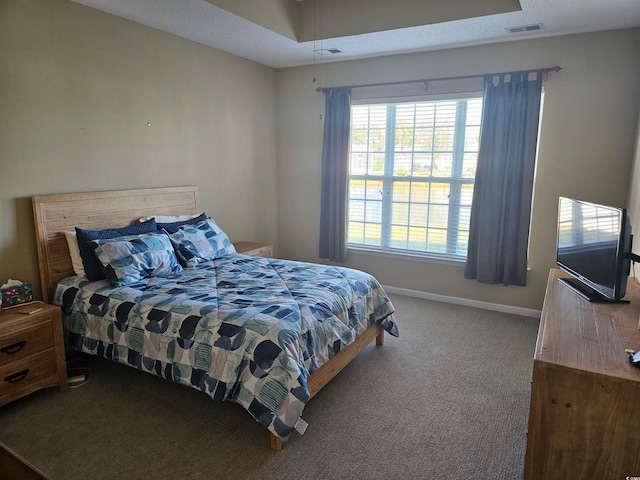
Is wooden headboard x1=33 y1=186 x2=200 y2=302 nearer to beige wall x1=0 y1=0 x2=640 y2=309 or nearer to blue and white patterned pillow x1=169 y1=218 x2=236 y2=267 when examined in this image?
beige wall x1=0 y1=0 x2=640 y2=309

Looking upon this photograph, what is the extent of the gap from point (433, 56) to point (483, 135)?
93 centimetres

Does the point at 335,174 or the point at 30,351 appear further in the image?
the point at 335,174

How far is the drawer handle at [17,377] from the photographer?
2.36 meters

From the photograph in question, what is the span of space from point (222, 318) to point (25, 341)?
1145mm

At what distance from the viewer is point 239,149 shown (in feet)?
15.2

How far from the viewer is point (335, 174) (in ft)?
15.6

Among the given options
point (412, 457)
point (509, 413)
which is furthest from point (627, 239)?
point (412, 457)

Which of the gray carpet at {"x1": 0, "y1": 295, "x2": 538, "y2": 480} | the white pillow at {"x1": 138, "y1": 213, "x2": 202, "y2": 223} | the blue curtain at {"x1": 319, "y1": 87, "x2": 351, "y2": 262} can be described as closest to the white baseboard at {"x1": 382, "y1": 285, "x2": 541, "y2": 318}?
the blue curtain at {"x1": 319, "y1": 87, "x2": 351, "y2": 262}

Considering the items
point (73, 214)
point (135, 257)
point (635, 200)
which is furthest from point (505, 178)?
point (73, 214)

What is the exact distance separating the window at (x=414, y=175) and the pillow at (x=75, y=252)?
2801 millimetres

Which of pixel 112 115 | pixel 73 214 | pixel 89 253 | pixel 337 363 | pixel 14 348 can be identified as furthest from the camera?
pixel 112 115

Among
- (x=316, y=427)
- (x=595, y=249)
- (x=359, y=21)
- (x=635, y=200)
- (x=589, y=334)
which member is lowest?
(x=316, y=427)

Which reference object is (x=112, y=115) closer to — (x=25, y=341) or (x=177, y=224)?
(x=177, y=224)

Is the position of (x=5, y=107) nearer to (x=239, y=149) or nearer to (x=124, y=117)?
(x=124, y=117)
